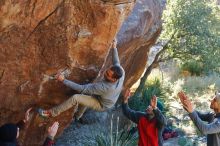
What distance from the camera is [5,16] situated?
7.68 m

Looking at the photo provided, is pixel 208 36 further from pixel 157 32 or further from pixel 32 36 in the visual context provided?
pixel 32 36

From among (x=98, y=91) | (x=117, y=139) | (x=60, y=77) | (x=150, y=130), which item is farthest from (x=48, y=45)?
(x=117, y=139)

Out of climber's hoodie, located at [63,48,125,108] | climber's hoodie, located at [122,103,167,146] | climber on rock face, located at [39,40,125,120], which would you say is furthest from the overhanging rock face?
climber's hoodie, located at [122,103,167,146]

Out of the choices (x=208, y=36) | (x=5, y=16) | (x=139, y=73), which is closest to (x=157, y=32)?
(x=139, y=73)

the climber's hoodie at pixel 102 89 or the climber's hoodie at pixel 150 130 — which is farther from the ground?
the climber's hoodie at pixel 102 89

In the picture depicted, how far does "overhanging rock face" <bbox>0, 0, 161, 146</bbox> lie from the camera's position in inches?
311

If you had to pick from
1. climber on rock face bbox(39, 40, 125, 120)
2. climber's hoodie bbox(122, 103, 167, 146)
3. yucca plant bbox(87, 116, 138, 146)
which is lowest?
yucca plant bbox(87, 116, 138, 146)

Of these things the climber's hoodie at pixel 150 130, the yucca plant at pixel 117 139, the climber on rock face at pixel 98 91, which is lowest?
the yucca plant at pixel 117 139

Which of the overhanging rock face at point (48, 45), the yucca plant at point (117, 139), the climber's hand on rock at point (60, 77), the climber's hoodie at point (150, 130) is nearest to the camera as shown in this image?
the climber's hoodie at point (150, 130)

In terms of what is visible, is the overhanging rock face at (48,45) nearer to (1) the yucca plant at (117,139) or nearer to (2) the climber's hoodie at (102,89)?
(2) the climber's hoodie at (102,89)

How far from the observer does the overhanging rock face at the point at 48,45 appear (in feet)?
25.9

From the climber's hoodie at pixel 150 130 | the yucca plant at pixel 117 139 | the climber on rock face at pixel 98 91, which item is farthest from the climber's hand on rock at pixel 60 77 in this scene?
the yucca plant at pixel 117 139

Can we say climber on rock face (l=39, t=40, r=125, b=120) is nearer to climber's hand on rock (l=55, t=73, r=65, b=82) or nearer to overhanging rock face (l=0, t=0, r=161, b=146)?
climber's hand on rock (l=55, t=73, r=65, b=82)

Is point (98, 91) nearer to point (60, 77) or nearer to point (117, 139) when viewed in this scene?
point (60, 77)
